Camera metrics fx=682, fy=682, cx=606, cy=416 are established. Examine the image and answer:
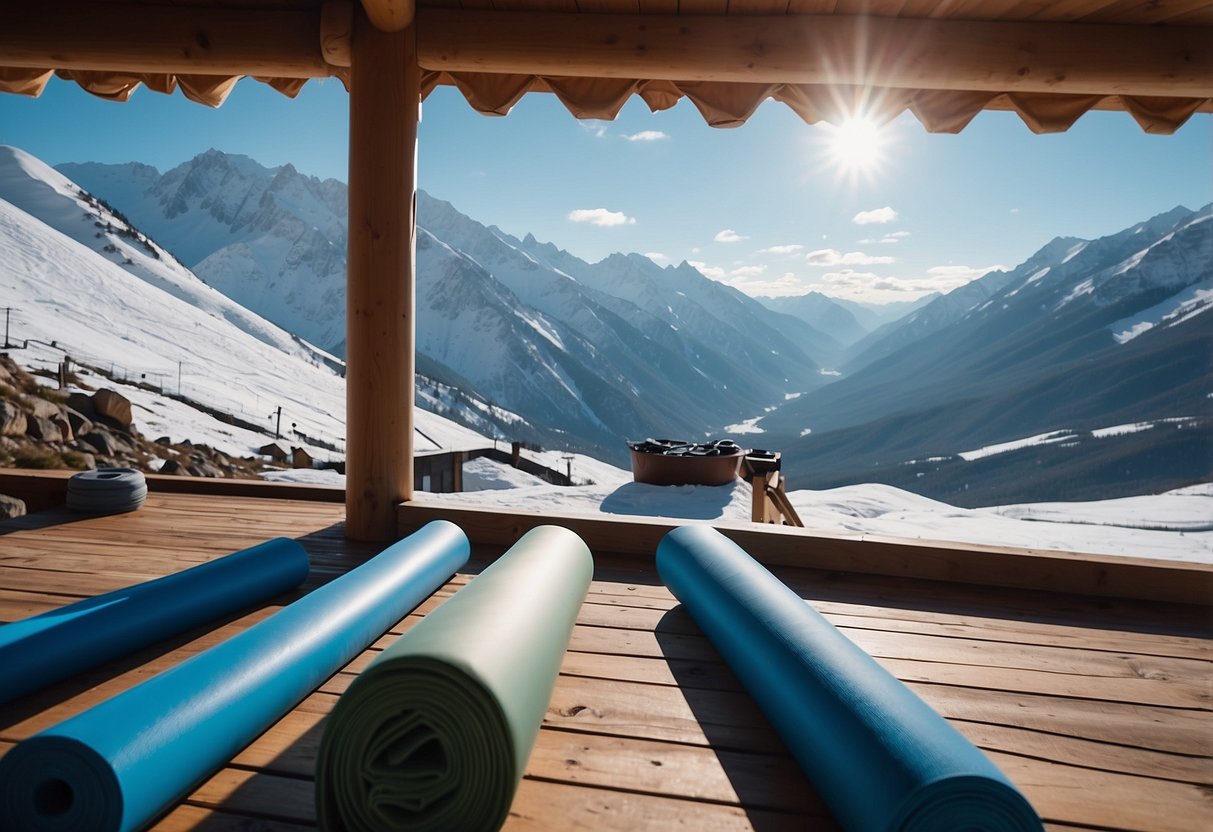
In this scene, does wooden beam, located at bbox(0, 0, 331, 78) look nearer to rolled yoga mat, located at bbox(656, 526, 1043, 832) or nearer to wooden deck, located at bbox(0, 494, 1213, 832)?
wooden deck, located at bbox(0, 494, 1213, 832)

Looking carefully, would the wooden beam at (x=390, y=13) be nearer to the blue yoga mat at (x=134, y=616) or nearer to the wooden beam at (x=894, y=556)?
the wooden beam at (x=894, y=556)

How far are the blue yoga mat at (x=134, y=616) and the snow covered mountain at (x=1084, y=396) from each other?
111 metres

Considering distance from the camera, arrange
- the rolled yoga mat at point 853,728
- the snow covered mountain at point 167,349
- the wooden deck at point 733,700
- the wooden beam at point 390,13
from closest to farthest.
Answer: the rolled yoga mat at point 853,728
the wooden deck at point 733,700
the wooden beam at point 390,13
the snow covered mountain at point 167,349

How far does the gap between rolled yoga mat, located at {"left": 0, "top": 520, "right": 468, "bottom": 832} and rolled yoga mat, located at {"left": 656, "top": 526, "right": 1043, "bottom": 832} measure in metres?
1.22

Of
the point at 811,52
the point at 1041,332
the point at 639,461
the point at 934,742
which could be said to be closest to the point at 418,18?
the point at 811,52

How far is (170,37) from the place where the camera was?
12.4 feet

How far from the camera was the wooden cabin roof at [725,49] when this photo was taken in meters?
3.45

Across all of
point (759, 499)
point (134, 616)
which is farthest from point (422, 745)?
point (759, 499)

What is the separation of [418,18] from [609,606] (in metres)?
3.16

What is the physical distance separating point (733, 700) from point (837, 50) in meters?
3.22

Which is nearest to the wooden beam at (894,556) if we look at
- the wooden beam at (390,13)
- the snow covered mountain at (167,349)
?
the wooden beam at (390,13)

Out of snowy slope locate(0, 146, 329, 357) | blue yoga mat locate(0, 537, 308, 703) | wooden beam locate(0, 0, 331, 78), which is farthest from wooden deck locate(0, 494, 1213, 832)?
snowy slope locate(0, 146, 329, 357)

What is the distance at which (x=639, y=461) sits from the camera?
33.0ft

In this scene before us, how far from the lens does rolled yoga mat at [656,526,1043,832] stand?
4.05 ft
